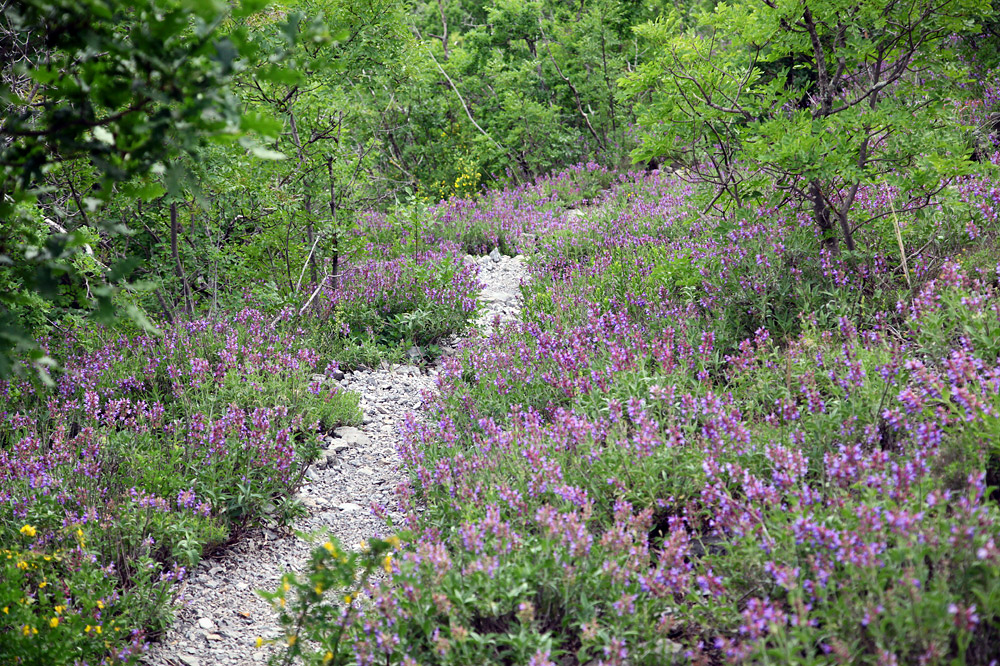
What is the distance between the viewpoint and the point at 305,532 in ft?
13.7

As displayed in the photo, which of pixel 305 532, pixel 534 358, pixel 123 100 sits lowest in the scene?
pixel 305 532

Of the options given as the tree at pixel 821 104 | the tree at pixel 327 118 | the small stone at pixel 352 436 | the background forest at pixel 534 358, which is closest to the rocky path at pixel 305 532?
the small stone at pixel 352 436

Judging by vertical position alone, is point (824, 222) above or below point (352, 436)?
above

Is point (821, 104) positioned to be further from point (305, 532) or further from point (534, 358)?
point (305, 532)

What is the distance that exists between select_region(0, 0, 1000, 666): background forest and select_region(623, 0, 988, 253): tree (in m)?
0.03

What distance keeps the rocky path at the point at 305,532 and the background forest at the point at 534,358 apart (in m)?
0.16

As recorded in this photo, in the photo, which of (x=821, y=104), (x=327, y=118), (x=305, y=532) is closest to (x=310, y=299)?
(x=327, y=118)

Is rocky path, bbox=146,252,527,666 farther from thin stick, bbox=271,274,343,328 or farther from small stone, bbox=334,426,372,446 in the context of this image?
thin stick, bbox=271,274,343,328

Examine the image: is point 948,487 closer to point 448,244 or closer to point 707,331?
point 707,331

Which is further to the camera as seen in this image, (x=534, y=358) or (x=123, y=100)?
(x=534, y=358)

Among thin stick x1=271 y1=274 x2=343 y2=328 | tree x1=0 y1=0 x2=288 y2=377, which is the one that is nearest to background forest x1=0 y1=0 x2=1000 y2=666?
tree x1=0 y1=0 x2=288 y2=377

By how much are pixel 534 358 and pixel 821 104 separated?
253 cm

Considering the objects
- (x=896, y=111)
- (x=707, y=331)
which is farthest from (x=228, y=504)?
(x=896, y=111)

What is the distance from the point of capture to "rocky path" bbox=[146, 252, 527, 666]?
3441 millimetres
